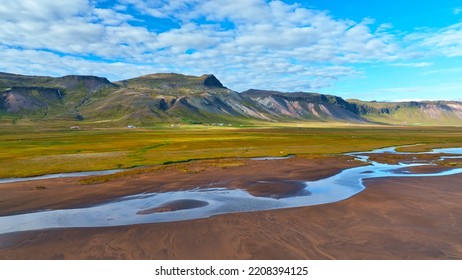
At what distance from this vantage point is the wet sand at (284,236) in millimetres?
18734

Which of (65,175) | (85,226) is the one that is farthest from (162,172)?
(85,226)

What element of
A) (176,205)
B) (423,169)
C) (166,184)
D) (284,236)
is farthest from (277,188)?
(423,169)

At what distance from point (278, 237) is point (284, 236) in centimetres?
44

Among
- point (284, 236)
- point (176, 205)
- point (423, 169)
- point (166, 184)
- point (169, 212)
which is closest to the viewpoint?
point (284, 236)

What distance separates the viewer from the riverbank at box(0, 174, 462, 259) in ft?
61.4

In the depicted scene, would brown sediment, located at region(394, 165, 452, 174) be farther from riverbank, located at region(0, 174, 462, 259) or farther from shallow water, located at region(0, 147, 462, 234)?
riverbank, located at region(0, 174, 462, 259)

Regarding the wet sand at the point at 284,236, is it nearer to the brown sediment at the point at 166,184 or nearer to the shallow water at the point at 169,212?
the brown sediment at the point at 166,184

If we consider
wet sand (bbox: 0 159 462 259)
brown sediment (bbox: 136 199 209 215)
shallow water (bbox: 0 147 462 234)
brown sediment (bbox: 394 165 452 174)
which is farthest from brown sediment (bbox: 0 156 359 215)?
brown sediment (bbox: 394 165 452 174)

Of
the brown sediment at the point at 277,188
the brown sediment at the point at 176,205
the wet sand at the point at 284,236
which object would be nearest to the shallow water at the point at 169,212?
the brown sediment at the point at 176,205

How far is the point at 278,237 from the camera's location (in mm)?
21172

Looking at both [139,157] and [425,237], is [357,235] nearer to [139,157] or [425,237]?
[425,237]

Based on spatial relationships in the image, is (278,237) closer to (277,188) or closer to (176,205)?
(176,205)

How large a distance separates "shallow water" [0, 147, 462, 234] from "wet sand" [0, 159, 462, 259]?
1580mm

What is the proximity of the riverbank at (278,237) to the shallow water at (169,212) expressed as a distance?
163 cm
